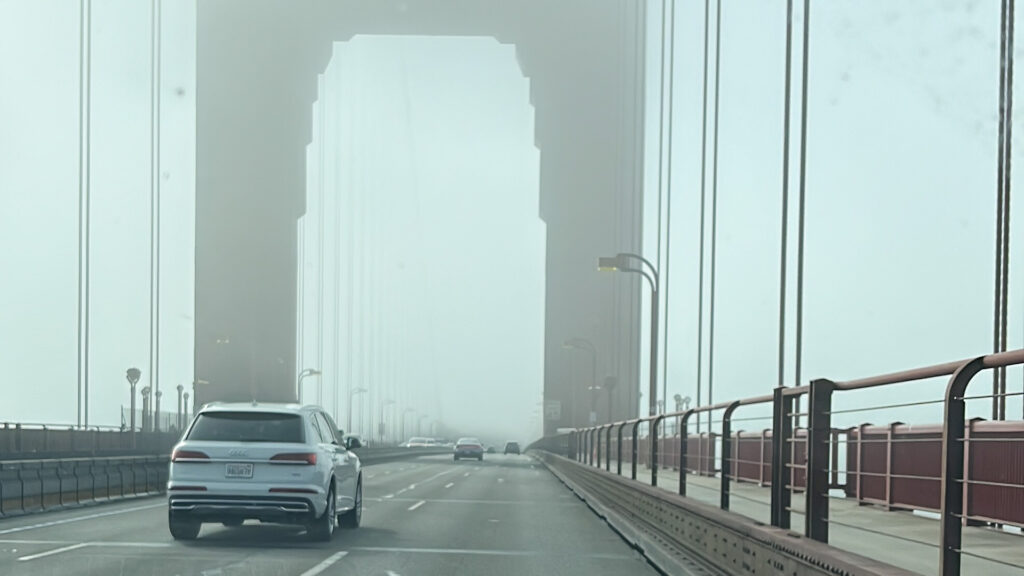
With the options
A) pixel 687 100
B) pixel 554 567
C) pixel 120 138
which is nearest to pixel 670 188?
pixel 687 100

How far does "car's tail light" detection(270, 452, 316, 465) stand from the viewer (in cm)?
1476

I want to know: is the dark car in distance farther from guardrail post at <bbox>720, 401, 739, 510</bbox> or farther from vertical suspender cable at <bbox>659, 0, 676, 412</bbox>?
guardrail post at <bbox>720, 401, 739, 510</bbox>

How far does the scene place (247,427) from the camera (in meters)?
15.1

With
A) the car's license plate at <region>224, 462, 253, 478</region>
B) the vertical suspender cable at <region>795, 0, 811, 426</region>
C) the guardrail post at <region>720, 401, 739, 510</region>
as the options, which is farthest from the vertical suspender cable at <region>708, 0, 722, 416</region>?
the guardrail post at <region>720, 401, 739, 510</region>

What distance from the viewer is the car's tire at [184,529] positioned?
1504 centimetres

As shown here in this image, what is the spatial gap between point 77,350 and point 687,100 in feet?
82.8

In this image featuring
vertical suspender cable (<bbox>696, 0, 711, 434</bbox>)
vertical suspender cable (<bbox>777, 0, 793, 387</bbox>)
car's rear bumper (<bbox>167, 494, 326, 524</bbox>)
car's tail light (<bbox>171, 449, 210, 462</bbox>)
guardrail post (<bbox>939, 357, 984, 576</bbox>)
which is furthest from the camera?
vertical suspender cable (<bbox>696, 0, 711, 434</bbox>)

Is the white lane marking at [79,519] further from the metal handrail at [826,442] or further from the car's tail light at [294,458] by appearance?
the metal handrail at [826,442]

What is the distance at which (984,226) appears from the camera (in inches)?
624

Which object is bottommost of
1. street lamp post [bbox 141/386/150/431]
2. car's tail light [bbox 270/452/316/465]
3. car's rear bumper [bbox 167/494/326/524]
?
street lamp post [bbox 141/386/150/431]

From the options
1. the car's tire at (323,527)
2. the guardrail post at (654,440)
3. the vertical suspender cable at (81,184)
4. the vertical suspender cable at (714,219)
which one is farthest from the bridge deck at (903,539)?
the vertical suspender cable at (81,184)

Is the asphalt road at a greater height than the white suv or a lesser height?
lesser

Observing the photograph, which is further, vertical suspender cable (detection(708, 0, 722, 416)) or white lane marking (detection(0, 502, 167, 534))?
vertical suspender cable (detection(708, 0, 722, 416))

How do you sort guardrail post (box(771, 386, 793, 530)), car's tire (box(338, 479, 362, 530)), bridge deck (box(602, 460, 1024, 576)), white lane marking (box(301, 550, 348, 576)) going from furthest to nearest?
car's tire (box(338, 479, 362, 530))
white lane marking (box(301, 550, 348, 576))
guardrail post (box(771, 386, 793, 530))
bridge deck (box(602, 460, 1024, 576))
